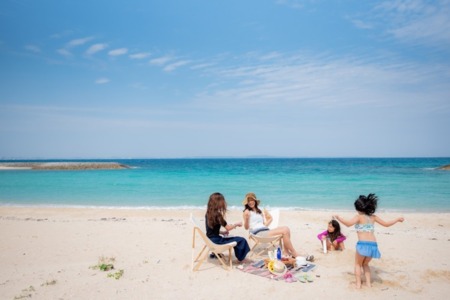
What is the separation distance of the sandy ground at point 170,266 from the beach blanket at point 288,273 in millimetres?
104

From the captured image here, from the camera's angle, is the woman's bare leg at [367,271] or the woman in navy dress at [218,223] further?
the woman in navy dress at [218,223]

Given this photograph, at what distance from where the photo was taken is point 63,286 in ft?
14.5

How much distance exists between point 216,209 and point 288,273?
1519mm

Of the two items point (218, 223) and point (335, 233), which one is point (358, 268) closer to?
point (335, 233)

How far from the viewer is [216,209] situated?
5258 millimetres

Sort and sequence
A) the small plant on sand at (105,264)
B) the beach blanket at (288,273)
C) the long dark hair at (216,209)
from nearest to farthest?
the beach blanket at (288,273), the small plant on sand at (105,264), the long dark hair at (216,209)

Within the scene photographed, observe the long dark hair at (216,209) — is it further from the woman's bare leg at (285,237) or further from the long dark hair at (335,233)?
the long dark hair at (335,233)

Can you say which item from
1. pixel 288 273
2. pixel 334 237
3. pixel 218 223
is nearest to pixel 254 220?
pixel 218 223

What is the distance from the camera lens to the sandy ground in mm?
4223

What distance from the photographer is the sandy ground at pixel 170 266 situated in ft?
13.9

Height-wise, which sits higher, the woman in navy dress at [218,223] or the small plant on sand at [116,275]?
the woman in navy dress at [218,223]

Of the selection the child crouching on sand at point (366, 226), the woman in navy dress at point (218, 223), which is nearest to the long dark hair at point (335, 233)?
the child crouching on sand at point (366, 226)

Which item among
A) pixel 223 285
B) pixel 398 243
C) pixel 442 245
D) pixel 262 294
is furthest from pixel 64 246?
pixel 442 245

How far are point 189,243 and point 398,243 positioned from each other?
458 centimetres
